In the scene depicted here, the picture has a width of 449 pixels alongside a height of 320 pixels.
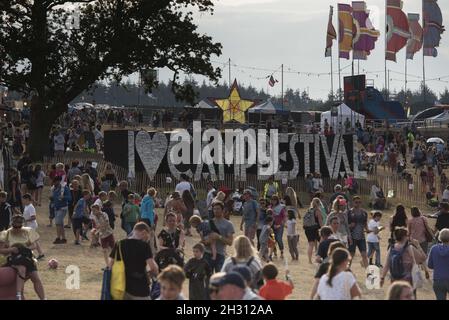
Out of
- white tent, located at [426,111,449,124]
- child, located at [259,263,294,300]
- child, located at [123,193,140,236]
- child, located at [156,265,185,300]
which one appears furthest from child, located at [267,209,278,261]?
white tent, located at [426,111,449,124]

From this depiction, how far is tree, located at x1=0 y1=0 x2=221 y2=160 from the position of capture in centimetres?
4112

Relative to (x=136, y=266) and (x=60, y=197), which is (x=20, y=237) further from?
(x=60, y=197)

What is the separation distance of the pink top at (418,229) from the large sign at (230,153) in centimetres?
1947

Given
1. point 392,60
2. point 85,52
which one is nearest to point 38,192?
point 85,52

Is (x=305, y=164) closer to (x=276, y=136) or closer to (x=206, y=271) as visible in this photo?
(x=276, y=136)

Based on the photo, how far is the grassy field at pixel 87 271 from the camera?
17.7 metres

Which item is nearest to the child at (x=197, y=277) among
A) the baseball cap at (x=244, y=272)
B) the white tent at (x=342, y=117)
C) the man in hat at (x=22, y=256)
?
the man in hat at (x=22, y=256)

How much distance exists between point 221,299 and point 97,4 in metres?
35.0

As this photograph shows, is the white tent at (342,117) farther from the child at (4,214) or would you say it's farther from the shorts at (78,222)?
the child at (4,214)

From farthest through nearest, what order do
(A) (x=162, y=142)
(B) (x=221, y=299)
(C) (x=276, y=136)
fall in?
1. (C) (x=276, y=136)
2. (A) (x=162, y=142)
3. (B) (x=221, y=299)

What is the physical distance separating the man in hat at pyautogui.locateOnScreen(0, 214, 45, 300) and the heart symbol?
74.7ft

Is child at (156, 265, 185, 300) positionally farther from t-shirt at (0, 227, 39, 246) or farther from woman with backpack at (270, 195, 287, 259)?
woman with backpack at (270, 195, 287, 259)

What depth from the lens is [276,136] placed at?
1660 inches

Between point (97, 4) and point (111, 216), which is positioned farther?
point (97, 4)
